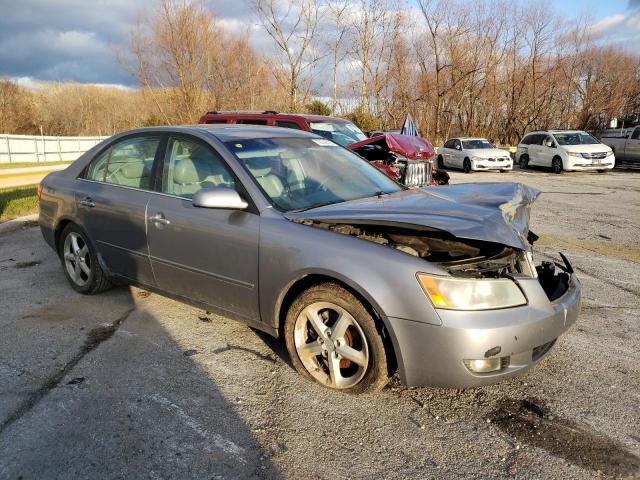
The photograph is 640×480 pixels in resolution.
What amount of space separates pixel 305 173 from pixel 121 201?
1564 mm

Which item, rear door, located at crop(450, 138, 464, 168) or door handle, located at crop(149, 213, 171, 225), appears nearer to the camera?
door handle, located at crop(149, 213, 171, 225)

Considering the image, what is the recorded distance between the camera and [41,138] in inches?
1182

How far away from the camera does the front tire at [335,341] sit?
285 cm

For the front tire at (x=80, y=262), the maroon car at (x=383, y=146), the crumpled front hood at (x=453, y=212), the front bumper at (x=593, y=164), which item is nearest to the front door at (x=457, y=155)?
the front bumper at (x=593, y=164)

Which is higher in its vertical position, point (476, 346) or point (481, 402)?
point (476, 346)

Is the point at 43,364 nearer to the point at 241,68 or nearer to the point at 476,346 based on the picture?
the point at 476,346

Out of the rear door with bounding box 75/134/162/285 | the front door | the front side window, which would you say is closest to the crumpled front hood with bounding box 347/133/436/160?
the rear door with bounding box 75/134/162/285

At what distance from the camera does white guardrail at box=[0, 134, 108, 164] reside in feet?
89.6

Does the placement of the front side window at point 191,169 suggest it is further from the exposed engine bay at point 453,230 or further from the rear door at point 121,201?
the exposed engine bay at point 453,230

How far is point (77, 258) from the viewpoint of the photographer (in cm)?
476

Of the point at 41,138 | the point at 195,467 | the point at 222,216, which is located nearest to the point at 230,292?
the point at 222,216

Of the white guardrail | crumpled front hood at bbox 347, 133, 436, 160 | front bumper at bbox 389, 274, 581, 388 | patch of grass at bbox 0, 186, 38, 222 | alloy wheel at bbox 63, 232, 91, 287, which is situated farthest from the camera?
the white guardrail

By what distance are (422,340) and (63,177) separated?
393 cm

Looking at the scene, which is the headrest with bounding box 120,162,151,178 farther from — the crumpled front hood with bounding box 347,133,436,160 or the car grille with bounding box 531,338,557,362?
the crumpled front hood with bounding box 347,133,436,160
